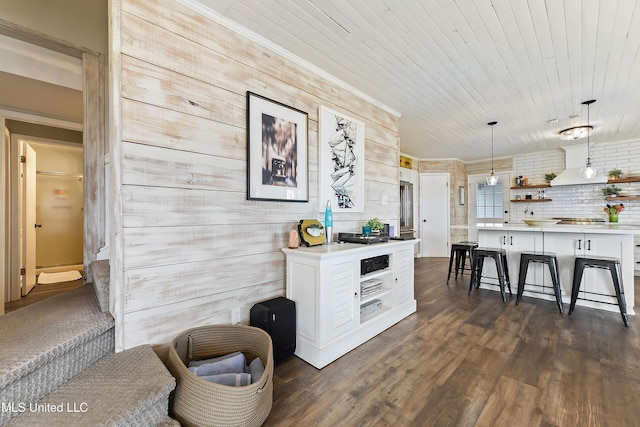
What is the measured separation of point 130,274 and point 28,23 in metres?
2.20

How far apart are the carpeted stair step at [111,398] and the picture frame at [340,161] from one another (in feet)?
5.71

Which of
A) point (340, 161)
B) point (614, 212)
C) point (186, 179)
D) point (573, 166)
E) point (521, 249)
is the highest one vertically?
point (573, 166)

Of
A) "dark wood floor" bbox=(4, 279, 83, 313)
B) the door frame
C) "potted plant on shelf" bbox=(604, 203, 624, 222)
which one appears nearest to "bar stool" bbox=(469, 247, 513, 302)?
"potted plant on shelf" bbox=(604, 203, 624, 222)

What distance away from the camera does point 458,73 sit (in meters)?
2.65

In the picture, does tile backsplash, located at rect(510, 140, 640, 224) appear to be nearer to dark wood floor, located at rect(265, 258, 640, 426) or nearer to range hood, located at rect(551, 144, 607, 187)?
range hood, located at rect(551, 144, 607, 187)

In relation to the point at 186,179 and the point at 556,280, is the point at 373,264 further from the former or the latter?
the point at 556,280

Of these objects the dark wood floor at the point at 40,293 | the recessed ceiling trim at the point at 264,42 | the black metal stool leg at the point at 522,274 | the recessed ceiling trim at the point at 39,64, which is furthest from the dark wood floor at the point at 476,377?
the dark wood floor at the point at 40,293

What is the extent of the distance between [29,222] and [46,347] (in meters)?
3.34

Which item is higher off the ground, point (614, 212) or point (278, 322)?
point (614, 212)

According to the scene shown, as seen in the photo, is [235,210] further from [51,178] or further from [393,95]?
[51,178]

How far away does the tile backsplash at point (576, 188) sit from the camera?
508 cm

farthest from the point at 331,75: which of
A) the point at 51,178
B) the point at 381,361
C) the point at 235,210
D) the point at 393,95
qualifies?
the point at 51,178

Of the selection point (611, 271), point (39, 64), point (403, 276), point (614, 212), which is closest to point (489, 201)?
point (614, 212)

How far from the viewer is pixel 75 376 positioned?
131 centimetres
